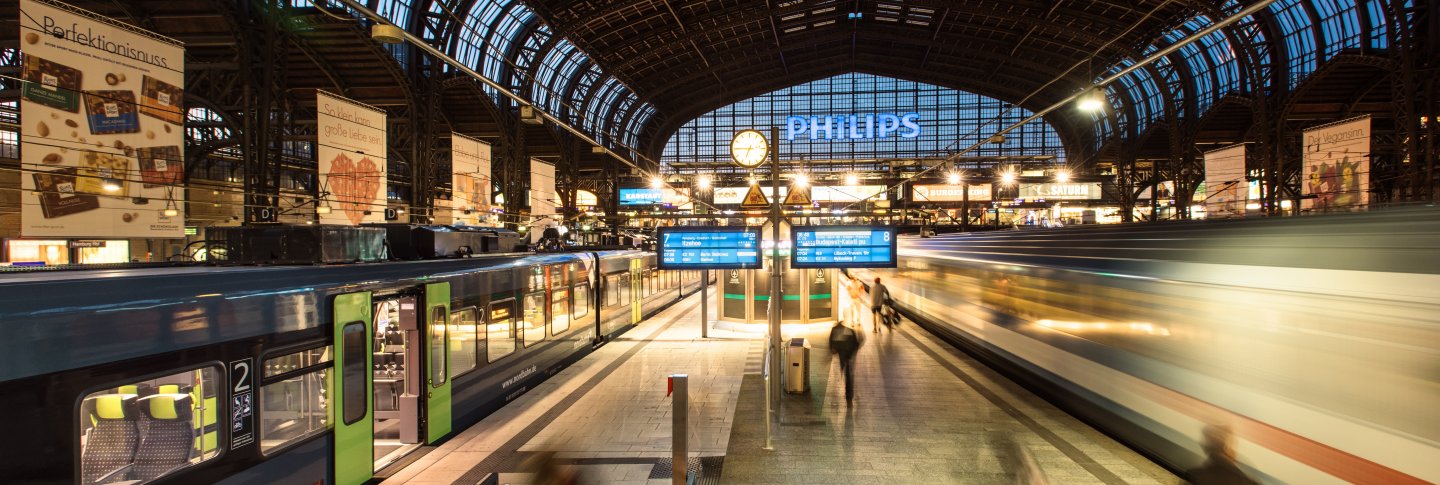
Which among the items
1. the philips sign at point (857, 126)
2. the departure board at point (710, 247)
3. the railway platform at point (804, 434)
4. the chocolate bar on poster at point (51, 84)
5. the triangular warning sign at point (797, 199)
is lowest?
the railway platform at point (804, 434)

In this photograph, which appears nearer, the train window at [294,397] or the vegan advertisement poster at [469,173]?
the train window at [294,397]

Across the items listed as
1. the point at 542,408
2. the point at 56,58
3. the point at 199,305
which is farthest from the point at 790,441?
the point at 56,58

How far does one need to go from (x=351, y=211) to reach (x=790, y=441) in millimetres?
10331

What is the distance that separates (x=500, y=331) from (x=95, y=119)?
212 inches

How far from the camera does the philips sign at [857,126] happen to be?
47938 millimetres

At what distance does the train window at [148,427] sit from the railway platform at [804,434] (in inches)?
79.8

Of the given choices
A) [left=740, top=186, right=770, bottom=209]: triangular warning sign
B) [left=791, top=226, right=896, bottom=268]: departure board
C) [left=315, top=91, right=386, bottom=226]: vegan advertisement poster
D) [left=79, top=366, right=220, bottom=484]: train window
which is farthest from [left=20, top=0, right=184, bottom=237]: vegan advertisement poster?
[left=791, top=226, right=896, bottom=268]: departure board

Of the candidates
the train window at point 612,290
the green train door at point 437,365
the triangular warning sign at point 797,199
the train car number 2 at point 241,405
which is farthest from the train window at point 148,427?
the triangular warning sign at point 797,199

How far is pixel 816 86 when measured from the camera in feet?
160

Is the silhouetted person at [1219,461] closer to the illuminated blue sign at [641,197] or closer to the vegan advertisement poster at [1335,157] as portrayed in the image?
the vegan advertisement poster at [1335,157]

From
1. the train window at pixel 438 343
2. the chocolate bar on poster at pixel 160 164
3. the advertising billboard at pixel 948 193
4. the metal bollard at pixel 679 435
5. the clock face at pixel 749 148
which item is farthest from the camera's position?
the advertising billboard at pixel 948 193

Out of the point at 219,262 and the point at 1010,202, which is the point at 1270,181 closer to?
the point at 1010,202

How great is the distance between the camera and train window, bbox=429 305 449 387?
721 cm

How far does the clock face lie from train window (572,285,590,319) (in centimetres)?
462
